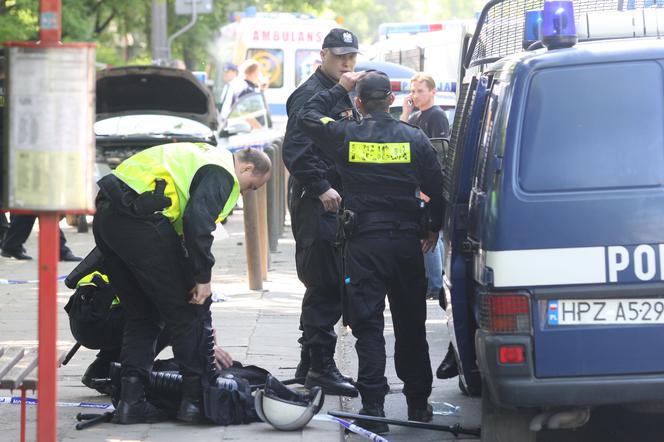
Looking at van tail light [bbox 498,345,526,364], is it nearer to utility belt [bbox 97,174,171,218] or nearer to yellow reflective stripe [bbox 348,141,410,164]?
yellow reflective stripe [bbox 348,141,410,164]

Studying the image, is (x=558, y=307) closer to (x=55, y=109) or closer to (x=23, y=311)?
(x=55, y=109)

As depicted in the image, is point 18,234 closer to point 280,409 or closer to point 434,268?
point 434,268

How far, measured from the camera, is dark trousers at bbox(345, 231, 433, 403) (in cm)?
669

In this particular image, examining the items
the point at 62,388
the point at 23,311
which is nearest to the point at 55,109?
the point at 62,388

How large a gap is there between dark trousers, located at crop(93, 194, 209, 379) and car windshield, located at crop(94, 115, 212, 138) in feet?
31.9

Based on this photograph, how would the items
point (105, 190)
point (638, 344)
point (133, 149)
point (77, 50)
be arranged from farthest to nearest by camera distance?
1. point (133, 149)
2. point (105, 190)
3. point (638, 344)
4. point (77, 50)

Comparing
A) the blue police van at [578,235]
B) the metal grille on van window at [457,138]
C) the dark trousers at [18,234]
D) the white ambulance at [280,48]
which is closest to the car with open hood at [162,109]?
the dark trousers at [18,234]

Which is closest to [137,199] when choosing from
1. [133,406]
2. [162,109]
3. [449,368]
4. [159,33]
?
[133,406]

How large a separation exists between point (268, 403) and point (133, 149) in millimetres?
9868

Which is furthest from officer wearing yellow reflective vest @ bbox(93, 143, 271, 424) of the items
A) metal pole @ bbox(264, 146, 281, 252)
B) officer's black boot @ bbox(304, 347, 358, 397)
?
metal pole @ bbox(264, 146, 281, 252)

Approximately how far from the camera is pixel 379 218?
666 cm

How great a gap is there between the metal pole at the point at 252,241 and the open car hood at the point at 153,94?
6186 mm

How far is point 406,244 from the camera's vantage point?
672cm

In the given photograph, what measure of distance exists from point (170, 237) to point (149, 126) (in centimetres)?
1035
